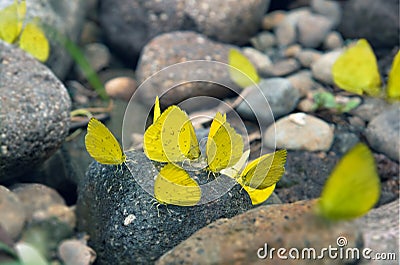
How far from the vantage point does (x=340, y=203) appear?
1244 millimetres

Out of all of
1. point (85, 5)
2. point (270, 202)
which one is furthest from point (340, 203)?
point (85, 5)

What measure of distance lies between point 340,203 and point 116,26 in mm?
2723

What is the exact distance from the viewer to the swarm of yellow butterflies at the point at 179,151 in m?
1.80

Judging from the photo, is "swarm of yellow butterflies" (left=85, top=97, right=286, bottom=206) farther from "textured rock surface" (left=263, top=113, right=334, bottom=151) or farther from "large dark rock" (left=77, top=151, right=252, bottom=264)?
"textured rock surface" (left=263, top=113, right=334, bottom=151)

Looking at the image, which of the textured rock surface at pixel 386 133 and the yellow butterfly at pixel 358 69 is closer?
the yellow butterfly at pixel 358 69

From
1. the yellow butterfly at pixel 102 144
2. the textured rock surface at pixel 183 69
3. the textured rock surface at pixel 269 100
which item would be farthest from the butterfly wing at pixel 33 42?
the yellow butterfly at pixel 102 144

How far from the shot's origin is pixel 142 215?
74.2 inches

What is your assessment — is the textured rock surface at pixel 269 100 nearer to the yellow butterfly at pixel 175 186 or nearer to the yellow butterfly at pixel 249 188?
the yellow butterfly at pixel 249 188

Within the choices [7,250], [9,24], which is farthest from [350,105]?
[7,250]

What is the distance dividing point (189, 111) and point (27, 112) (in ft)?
2.54

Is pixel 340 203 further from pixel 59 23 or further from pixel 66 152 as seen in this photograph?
pixel 59 23

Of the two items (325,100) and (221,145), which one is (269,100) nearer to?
(325,100)

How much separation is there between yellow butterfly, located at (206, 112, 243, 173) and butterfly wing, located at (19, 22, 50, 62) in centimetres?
131

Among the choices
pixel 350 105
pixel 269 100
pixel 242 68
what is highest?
pixel 242 68
